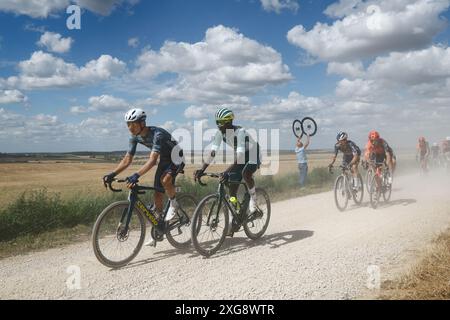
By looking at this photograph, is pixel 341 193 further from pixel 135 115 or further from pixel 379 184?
pixel 135 115

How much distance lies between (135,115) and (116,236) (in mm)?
1888

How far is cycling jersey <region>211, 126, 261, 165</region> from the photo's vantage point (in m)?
6.48

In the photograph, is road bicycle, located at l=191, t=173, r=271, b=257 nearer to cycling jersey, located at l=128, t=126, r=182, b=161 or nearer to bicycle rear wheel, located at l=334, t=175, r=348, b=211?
cycling jersey, located at l=128, t=126, r=182, b=161

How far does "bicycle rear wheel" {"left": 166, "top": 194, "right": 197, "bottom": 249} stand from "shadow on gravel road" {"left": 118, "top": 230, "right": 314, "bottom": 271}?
0.16m

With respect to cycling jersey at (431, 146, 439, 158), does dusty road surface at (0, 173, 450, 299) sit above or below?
below

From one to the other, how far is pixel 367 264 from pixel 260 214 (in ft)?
7.41

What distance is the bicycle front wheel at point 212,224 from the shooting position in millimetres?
6316

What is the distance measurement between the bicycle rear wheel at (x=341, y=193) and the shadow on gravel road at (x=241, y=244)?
3.02m

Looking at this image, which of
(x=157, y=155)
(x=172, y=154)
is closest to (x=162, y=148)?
(x=172, y=154)

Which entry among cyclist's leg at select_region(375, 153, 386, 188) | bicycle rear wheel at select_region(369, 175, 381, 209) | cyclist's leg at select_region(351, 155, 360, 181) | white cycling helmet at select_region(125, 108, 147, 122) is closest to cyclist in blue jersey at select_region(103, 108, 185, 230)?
white cycling helmet at select_region(125, 108, 147, 122)

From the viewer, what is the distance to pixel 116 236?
5.71 m

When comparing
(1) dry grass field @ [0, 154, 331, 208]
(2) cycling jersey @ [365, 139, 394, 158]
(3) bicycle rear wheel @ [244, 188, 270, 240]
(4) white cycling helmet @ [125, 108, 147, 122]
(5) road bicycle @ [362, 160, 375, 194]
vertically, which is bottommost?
Answer: (1) dry grass field @ [0, 154, 331, 208]
